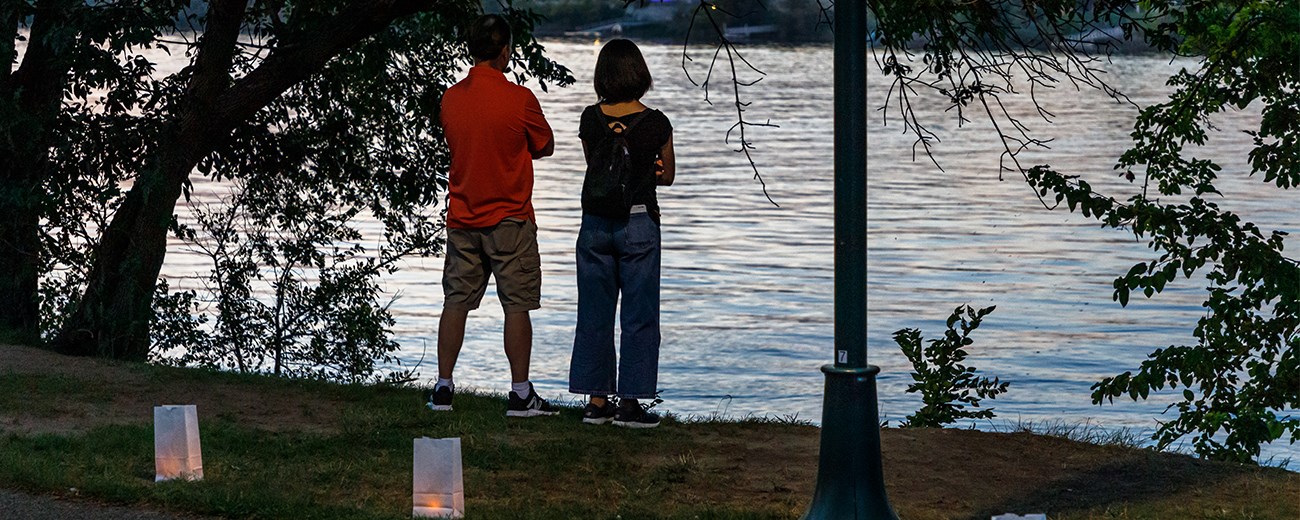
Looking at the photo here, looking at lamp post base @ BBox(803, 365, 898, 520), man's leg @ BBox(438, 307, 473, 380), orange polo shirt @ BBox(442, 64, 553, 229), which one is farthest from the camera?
man's leg @ BBox(438, 307, 473, 380)

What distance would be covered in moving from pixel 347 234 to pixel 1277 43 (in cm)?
724

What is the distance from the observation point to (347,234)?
13.2 meters

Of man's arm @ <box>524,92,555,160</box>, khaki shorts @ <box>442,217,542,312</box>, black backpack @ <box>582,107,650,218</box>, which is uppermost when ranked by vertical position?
man's arm @ <box>524,92,555,160</box>

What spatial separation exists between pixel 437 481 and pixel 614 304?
6.64 ft

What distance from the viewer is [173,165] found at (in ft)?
33.4

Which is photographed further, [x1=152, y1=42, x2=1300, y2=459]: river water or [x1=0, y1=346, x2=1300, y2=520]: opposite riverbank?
[x1=152, y1=42, x2=1300, y2=459]: river water

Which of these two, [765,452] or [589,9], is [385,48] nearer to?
[765,452]

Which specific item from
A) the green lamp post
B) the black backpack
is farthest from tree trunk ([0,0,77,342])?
the green lamp post

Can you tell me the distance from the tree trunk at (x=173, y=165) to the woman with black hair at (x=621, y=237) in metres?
2.70

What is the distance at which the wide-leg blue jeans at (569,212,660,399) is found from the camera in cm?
785

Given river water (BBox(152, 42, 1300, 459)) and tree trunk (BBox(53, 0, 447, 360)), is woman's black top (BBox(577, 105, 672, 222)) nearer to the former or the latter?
tree trunk (BBox(53, 0, 447, 360))

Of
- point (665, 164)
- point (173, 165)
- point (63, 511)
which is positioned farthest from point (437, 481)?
point (173, 165)

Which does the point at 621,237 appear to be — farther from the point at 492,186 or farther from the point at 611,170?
the point at 492,186

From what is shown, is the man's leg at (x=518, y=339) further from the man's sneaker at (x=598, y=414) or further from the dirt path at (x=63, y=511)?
the dirt path at (x=63, y=511)
